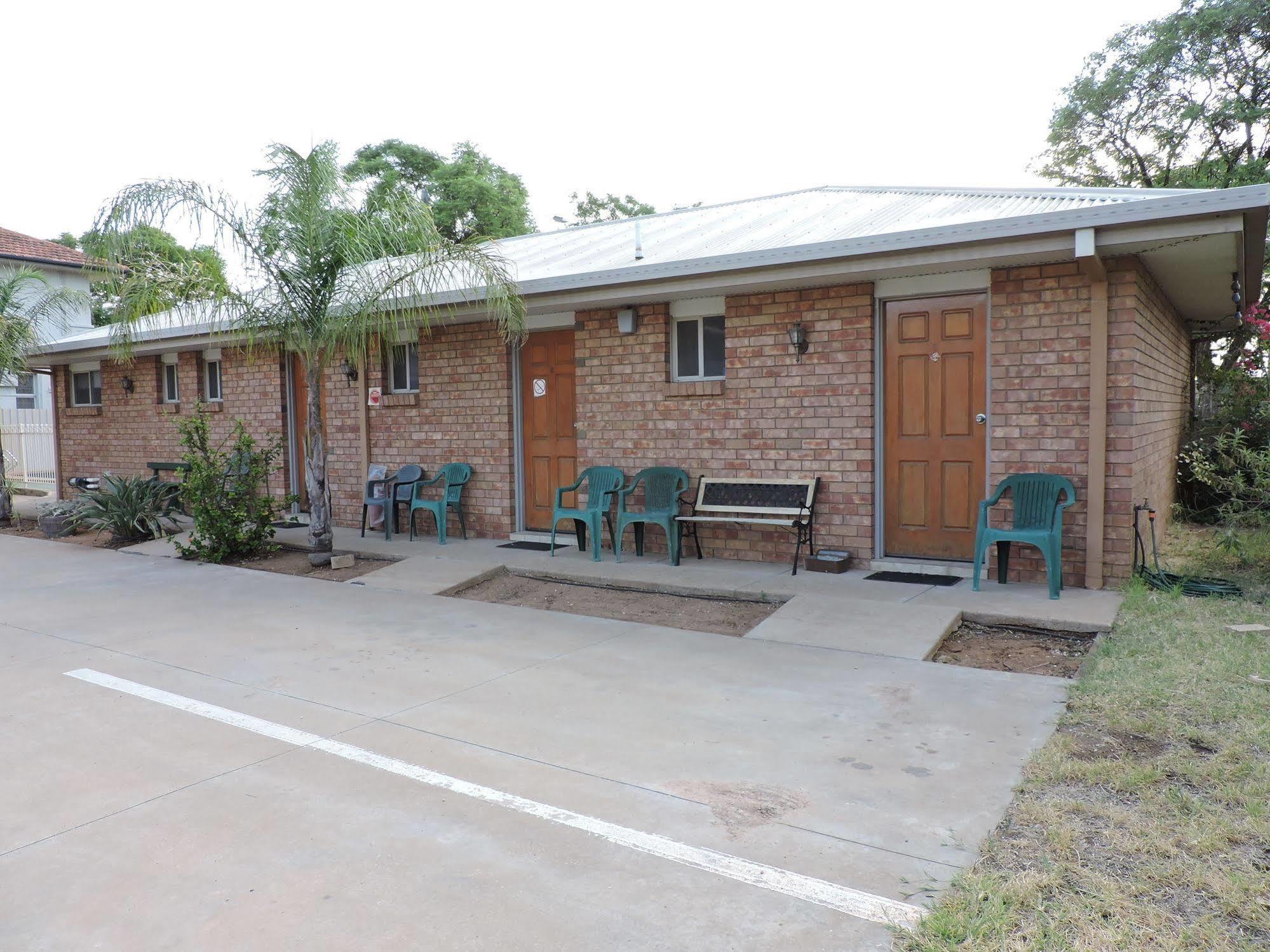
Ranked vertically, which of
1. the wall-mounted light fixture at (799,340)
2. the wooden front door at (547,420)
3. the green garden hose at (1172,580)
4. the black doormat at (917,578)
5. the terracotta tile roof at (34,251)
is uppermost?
the terracotta tile roof at (34,251)

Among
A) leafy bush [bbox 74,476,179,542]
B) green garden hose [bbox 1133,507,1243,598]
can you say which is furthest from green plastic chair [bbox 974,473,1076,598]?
leafy bush [bbox 74,476,179,542]

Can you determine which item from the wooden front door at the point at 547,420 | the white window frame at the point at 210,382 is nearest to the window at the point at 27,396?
the white window frame at the point at 210,382

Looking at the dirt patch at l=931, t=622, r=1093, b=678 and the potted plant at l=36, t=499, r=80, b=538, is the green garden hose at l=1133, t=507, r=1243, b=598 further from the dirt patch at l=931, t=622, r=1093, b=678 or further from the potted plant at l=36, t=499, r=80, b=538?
the potted plant at l=36, t=499, r=80, b=538

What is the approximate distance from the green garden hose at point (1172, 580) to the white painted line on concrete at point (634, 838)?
16.1 ft

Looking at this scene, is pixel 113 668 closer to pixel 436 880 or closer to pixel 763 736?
pixel 436 880

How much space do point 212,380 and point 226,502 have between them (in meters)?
4.88

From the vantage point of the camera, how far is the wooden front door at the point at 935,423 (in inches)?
289

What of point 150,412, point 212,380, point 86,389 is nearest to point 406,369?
point 212,380

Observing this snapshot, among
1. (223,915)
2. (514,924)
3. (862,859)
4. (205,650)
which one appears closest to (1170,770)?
(862,859)

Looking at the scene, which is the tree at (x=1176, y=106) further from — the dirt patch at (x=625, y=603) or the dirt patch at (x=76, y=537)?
the dirt patch at (x=76, y=537)

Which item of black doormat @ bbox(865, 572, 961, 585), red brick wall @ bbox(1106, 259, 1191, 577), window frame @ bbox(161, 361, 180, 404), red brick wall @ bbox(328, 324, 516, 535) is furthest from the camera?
window frame @ bbox(161, 361, 180, 404)

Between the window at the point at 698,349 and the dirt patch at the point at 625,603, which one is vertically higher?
the window at the point at 698,349

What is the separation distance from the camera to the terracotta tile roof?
2358cm

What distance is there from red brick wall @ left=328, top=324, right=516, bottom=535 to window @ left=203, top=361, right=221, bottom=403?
349 centimetres
